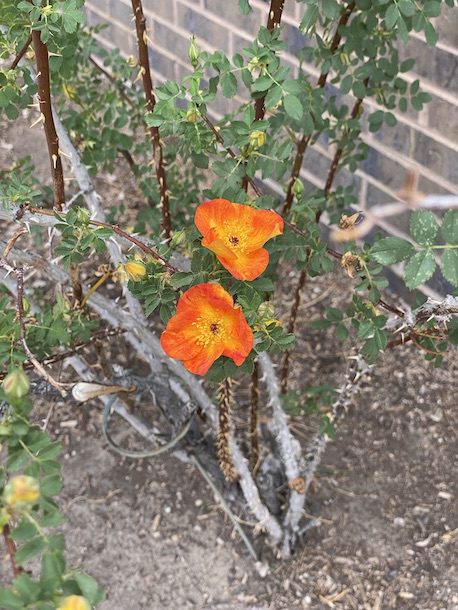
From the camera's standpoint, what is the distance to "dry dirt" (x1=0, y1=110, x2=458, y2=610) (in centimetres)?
185

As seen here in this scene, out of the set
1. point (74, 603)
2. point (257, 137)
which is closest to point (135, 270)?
point (257, 137)

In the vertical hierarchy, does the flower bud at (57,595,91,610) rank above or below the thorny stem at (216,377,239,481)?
above

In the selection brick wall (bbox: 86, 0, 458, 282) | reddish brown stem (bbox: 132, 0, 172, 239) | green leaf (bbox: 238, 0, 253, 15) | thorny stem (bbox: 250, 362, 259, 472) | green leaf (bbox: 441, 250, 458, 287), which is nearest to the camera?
green leaf (bbox: 441, 250, 458, 287)

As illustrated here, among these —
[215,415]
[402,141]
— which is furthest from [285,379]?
[402,141]

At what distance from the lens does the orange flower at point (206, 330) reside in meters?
1.10

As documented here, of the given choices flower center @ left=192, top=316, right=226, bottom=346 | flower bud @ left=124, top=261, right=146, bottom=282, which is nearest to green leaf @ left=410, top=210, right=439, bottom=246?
flower center @ left=192, top=316, right=226, bottom=346

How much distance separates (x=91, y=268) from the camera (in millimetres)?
2732

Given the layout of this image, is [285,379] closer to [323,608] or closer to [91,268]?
[323,608]

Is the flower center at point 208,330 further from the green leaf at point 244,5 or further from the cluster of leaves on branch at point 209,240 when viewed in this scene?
the green leaf at point 244,5

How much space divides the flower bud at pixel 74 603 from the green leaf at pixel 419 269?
0.60 meters

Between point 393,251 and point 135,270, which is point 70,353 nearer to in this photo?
point 135,270

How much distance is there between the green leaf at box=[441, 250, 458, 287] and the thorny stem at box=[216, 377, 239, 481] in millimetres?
548

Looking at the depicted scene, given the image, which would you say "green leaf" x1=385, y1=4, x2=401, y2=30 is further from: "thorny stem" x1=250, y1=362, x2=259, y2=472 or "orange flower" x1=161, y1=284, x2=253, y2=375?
"thorny stem" x1=250, y1=362, x2=259, y2=472

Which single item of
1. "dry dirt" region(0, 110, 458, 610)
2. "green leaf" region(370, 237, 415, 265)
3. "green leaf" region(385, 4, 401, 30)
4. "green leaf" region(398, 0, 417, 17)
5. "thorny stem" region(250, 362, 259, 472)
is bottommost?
"dry dirt" region(0, 110, 458, 610)
